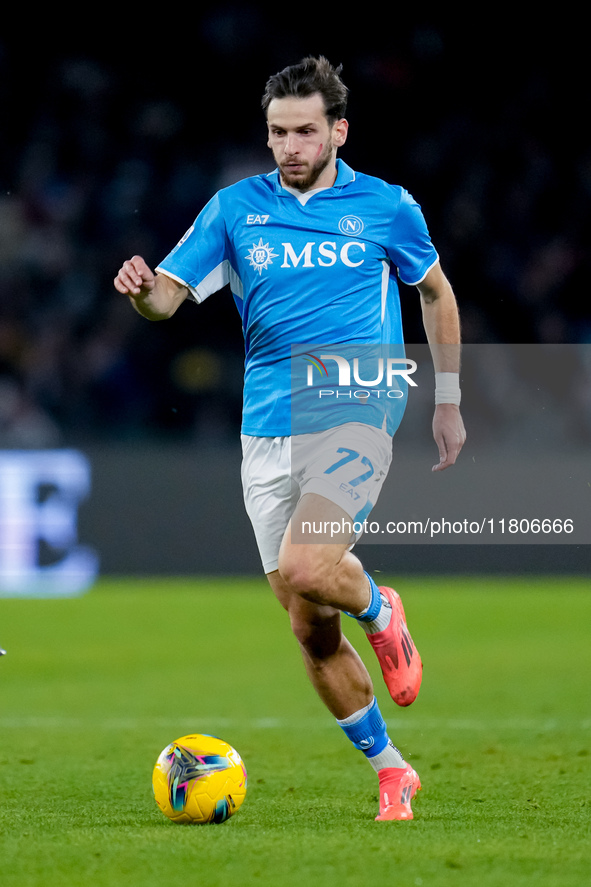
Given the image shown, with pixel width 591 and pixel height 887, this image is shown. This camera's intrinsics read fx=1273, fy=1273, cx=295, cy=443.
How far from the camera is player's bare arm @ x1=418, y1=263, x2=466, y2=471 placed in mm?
4395

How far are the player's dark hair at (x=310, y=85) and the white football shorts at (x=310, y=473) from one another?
1.09m

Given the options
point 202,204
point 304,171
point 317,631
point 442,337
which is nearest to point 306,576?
point 317,631

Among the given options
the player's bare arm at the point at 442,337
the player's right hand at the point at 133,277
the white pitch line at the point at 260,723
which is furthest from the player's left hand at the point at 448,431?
the white pitch line at the point at 260,723

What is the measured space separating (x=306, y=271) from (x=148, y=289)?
0.55 metres

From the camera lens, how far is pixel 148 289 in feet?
13.3

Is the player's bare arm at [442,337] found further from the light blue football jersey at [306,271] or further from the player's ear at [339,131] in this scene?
the player's ear at [339,131]

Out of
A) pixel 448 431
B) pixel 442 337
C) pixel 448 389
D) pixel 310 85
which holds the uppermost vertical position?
pixel 310 85

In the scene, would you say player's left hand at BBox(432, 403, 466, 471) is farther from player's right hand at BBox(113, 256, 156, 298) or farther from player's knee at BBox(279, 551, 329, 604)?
player's right hand at BBox(113, 256, 156, 298)

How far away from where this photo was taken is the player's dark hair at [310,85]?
14.0 feet

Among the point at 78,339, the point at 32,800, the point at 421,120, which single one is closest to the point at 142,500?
the point at 78,339

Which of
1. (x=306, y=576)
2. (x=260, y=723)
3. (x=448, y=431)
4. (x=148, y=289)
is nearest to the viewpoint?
(x=306, y=576)

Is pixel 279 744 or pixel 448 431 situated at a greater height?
pixel 448 431

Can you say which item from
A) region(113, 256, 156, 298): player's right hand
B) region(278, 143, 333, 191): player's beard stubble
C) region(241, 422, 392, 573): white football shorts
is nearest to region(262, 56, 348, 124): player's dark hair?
region(278, 143, 333, 191): player's beard stubble

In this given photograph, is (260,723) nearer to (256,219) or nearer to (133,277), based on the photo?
(256,219)
